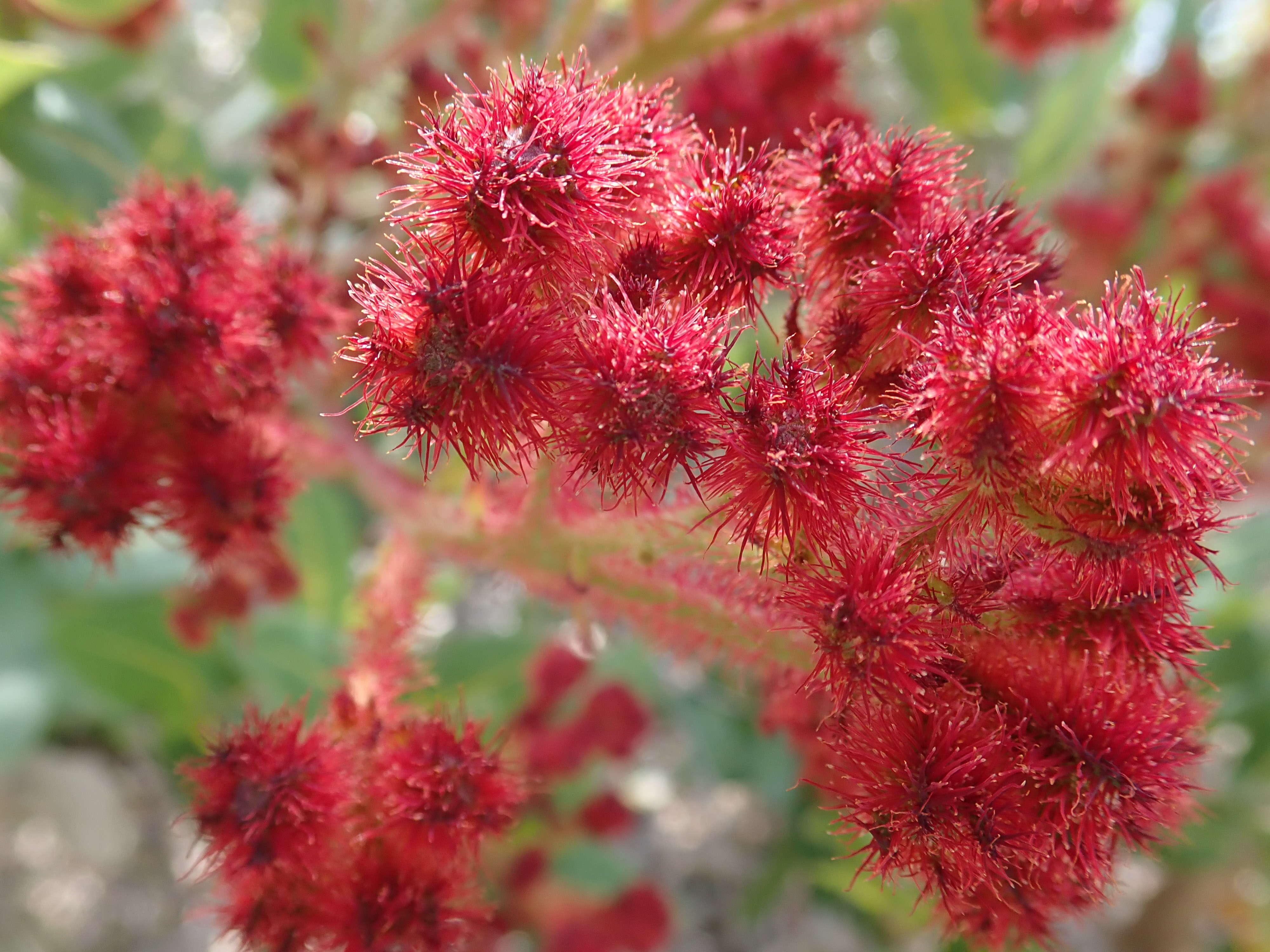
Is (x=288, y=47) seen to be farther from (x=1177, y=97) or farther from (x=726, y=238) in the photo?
(x=1177, y=97)

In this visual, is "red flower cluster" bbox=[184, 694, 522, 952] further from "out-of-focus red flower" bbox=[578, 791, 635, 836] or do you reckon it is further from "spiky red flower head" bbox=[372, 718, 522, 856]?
"out-of-focus red flower" bbox=[578, 791, 635, 836]

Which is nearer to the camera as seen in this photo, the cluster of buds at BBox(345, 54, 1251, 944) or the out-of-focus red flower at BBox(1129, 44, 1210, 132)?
the cluster of buds at BBox(345, 54, 1251, 944)

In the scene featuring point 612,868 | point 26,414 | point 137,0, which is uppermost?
point 137,0

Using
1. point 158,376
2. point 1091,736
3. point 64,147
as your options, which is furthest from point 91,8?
point 1091,736

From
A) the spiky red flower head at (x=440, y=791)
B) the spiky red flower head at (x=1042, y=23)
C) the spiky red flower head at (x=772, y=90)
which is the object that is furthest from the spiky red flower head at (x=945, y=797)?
the spiky red flower head at (x=1042, y=23)

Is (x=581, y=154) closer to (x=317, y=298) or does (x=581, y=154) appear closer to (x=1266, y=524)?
(x=317, y=298)

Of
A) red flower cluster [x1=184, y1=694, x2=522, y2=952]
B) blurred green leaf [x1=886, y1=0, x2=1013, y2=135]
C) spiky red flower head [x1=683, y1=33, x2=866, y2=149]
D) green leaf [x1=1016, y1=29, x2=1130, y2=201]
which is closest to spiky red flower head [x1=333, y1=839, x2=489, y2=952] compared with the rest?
red flower cluster [x1=184, y1=694, x2=522, y2=952]

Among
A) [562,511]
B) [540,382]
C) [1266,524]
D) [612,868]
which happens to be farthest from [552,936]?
[1266,524]

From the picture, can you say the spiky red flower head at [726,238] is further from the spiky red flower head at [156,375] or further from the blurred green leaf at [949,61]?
the blurred green leaf at [949,61]
